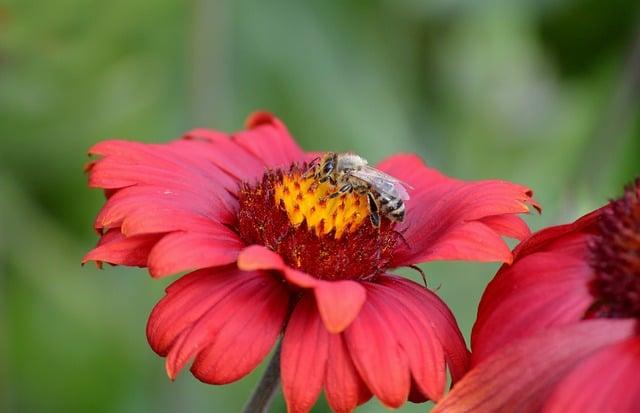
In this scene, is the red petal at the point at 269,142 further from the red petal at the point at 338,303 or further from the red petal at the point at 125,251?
the red petal at the point at 338,303

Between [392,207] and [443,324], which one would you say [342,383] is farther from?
[392,207]

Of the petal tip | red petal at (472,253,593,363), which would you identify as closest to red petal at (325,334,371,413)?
red petal at (472,253,593,363)

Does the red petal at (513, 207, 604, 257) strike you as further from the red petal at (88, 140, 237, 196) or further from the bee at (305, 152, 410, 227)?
the red petal at (88, 140, 237, 196)

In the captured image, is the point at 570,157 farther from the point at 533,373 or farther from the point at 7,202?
the point at 533,373

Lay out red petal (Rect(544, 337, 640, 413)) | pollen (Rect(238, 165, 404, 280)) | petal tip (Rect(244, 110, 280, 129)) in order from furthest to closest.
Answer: petal tip (Rect(244, 110, 280, 129)) < pollen (Rect(238, 165, 404, 280)) < red petal (Rect(544, 337, 640, 413))


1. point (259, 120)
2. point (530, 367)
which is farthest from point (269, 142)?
point (530, 367)

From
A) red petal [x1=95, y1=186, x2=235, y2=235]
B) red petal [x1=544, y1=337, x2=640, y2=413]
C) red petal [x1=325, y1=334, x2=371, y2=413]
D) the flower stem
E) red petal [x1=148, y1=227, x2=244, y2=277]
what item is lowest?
the flower stem

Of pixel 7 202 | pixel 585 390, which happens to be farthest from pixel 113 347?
pixel 585 390

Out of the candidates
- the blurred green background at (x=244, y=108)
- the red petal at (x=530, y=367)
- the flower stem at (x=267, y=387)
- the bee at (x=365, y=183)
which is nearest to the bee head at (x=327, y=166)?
the bee at (x=365, y=183)

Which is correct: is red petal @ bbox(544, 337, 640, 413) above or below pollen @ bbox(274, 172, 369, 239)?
below
